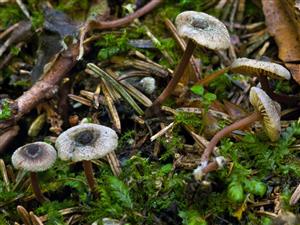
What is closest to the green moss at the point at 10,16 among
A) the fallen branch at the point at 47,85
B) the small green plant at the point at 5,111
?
the fallen branch at the point at 47,85

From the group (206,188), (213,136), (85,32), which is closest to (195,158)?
(213,136)

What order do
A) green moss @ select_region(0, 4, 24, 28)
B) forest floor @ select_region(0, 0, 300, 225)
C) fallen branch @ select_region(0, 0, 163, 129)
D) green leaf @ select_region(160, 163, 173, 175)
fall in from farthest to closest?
green moss @ select_region(0, 4, 24, 28) → fallen branch @ select_region(0, 0, 163, 129) → green leaf @ select_region(160, 163, 173, 175) → forest floor @ select_region(0, 0, 300, 225)

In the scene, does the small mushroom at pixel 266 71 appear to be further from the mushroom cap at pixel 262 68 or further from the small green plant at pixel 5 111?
the small green plant at pixel 5 111

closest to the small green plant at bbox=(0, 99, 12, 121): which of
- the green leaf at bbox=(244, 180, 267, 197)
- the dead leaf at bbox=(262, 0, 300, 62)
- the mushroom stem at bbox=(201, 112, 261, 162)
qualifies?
the mushroom stem at bbox=(201, 112, 261, 162)

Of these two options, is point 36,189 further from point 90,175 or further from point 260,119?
point 260,119

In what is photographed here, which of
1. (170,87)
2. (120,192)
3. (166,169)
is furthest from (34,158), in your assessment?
(170,87)

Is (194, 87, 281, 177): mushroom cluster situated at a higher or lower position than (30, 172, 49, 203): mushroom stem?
higher

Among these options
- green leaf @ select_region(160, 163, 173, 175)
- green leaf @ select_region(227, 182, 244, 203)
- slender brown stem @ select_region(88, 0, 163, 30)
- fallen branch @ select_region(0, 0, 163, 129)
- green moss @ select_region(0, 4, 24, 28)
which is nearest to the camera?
green leaf @ select_region(227, 182, 244, 203)

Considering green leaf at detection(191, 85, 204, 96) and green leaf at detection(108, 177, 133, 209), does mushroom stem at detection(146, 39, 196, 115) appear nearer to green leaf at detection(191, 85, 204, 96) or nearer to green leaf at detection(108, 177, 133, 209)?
green leaf at detection(191, 85, 204, 96)
